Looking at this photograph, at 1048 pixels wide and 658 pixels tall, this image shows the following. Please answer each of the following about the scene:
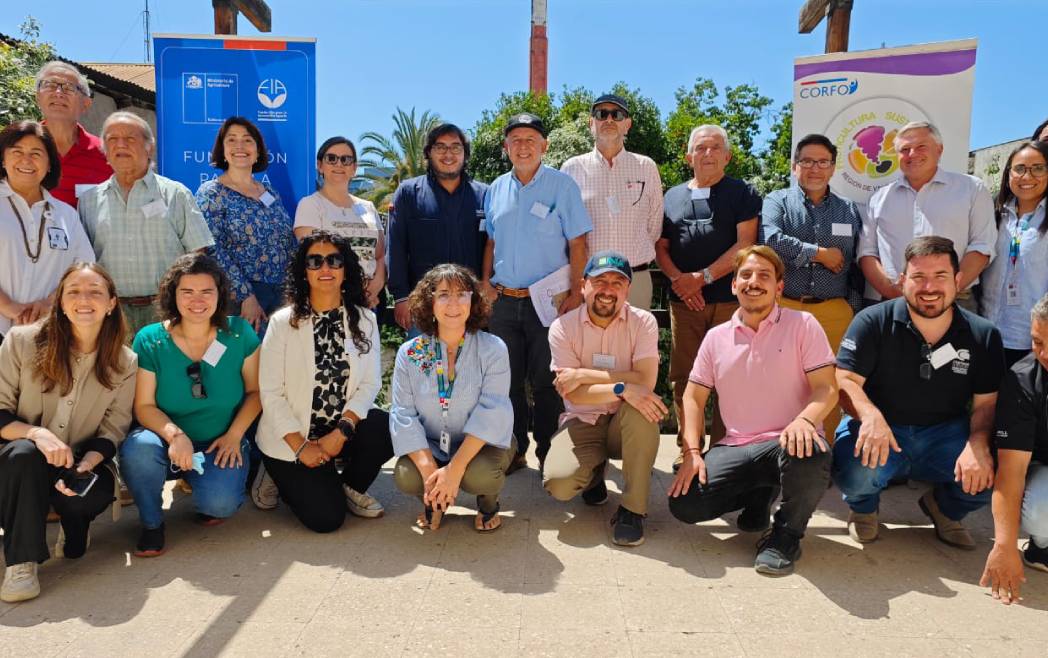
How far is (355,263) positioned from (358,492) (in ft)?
3.96

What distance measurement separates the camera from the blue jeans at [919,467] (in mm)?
3334

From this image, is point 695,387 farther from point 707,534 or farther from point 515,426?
point 515,426

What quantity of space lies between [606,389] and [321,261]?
1.57 metres

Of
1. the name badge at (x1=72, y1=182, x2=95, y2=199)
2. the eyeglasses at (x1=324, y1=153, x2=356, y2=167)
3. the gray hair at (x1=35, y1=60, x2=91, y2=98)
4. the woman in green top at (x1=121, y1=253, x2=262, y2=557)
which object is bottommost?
the woman in green top at (x1=121, y1=253, x2=262, y2=557)

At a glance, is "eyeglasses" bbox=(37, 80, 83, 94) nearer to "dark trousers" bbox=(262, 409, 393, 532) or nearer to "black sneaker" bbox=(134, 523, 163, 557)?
"dark trousers" bbox=(262, 409, 393, 532)

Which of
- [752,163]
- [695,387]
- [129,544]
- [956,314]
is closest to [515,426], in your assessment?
[695,387]

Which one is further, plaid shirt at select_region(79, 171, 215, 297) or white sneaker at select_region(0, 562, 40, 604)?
plaid shirt at select_region(79, 171, 215, 297)

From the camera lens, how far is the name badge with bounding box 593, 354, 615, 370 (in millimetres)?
3736

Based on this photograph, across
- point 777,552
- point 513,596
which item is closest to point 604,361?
point 777,552

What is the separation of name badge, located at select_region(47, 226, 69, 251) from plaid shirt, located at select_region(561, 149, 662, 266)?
288 cm

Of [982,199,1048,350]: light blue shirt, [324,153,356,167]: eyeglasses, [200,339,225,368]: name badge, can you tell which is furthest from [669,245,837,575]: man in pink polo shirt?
[324,153,356,167]: eyeglasses

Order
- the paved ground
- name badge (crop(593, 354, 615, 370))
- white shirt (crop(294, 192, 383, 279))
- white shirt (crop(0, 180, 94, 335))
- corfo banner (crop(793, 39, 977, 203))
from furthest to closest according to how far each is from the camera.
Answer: corfo banner (crop(793, 39, 977, 203)) < white shirt (crop(294, 192, 383, 279)) < name badge (crop(593, 354, 615, 370)) < white shirt (crop(0, 180, 94, 335)) < the paved ground

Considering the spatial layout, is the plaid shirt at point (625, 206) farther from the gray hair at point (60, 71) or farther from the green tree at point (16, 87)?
the green tree at point (16, 87)

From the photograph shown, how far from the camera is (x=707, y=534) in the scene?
141 inches
